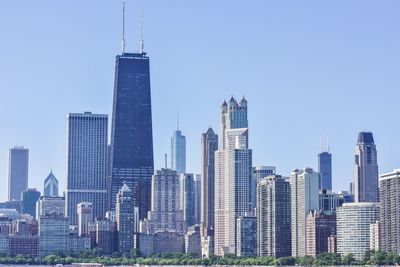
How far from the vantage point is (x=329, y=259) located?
191375 millimetres

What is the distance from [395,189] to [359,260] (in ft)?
42.2

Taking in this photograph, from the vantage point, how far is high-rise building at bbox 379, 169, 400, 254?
194375mm

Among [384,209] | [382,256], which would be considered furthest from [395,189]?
[382,256]

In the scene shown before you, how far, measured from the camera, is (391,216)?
19625 centimetres

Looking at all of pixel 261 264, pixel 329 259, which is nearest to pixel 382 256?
pixel 329 259

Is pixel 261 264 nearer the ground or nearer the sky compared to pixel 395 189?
nearer the ground

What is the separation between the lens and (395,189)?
7712 inches

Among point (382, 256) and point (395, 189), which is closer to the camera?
point (382, 256)

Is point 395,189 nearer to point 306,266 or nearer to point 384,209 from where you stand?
point 384,209

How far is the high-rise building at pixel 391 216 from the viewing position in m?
194

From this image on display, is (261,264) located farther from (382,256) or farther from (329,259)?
(382,256)

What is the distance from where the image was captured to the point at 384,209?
652 feet

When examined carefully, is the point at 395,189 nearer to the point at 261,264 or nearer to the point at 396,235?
the point at 396,235

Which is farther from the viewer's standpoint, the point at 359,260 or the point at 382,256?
the point at 359,260
